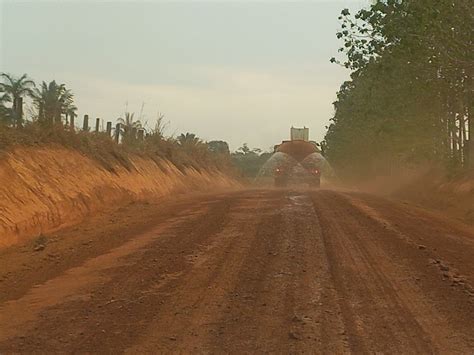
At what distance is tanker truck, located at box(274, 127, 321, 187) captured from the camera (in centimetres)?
4278

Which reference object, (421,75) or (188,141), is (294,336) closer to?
(421,75)

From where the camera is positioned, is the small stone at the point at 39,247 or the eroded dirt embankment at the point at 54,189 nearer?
the small stone at the point at 39,247

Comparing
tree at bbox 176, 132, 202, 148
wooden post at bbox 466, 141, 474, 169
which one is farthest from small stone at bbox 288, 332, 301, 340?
tree at bbox 176, 132, 202, 148

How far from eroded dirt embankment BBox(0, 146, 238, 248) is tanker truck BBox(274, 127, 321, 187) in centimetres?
2021

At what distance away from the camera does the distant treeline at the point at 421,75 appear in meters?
17.2

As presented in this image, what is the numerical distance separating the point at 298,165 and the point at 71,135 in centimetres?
2659

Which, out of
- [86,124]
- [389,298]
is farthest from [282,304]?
[86,124]

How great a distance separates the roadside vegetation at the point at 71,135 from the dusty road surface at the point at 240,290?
469 cm

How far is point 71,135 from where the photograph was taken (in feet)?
61.4

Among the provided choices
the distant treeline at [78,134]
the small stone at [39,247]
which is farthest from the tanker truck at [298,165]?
the small stone at [39,247]

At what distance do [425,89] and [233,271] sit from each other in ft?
53.4

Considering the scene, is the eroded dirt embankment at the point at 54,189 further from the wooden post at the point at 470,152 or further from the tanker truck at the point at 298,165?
the tanker truck at the point at 298,165

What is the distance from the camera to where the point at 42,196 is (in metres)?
13.3

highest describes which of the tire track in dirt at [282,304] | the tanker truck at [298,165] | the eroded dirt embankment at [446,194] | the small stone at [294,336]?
the tanker truck at [298,165]
